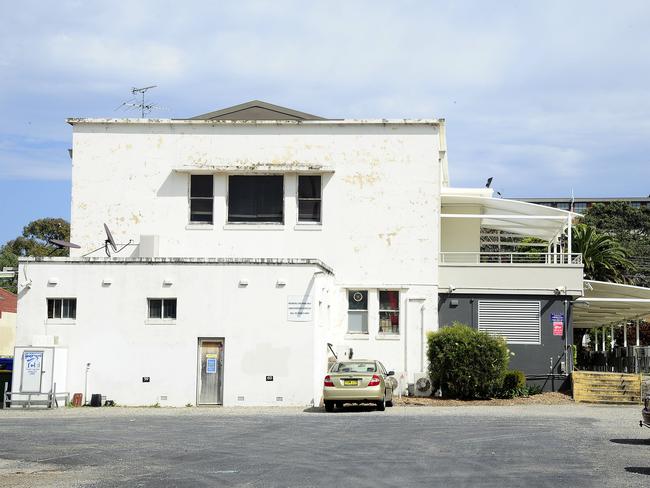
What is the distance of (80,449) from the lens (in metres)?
17.6

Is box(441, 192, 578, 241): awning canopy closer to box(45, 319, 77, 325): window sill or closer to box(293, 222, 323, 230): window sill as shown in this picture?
box(293, 222, 323, 230): window sill

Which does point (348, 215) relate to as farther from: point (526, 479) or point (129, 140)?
point (526, 479)

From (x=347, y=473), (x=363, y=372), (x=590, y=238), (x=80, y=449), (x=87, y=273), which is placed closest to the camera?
(x=347, y=473)

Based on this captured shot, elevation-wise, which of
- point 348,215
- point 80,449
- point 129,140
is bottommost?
point 80,449

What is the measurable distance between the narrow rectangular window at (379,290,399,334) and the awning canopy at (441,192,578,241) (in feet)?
11.1

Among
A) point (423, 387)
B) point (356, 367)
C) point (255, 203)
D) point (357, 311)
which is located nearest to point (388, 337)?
point (357, 311)

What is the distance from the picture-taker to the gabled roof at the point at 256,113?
37.8 metres

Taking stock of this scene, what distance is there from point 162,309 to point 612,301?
1612 centimetres

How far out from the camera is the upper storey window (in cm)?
3478

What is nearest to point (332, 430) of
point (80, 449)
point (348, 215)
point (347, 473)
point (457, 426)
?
point (457, 426)

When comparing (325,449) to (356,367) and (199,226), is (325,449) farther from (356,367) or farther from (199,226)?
(199,226)

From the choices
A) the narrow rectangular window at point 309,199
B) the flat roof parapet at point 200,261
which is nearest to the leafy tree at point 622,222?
the narrow rectangular window at point 309,199

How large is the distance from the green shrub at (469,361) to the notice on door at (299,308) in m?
4.49

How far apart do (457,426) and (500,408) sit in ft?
23.2
